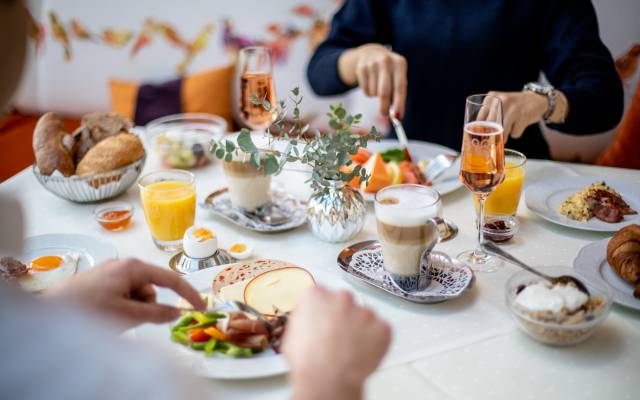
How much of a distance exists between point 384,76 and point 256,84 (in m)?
0.39

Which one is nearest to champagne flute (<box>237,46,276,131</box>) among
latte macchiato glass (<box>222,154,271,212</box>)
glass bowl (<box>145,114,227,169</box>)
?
glass bowl (<box>145,114,227,169</box>)

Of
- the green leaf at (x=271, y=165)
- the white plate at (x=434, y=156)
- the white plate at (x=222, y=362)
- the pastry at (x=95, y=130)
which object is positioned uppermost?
the green leaf at (x=271, y=165)

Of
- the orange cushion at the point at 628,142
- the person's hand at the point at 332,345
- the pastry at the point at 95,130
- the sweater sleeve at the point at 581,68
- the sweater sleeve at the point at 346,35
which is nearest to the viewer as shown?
the person's hand at the point at 332,345

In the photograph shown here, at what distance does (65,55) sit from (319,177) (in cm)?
254

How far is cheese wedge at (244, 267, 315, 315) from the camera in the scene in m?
1.11

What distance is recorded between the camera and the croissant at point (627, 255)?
112 cm

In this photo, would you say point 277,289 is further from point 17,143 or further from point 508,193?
point 17,143

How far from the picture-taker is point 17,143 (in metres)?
3.16

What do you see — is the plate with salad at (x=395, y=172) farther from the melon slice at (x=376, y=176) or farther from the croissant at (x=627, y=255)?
the croissant at (x=627, y=255)

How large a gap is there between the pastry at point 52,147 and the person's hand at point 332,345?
43.5 inches

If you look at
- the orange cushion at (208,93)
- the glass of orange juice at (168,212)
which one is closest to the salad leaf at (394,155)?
the glass of orange juice at (168,212)

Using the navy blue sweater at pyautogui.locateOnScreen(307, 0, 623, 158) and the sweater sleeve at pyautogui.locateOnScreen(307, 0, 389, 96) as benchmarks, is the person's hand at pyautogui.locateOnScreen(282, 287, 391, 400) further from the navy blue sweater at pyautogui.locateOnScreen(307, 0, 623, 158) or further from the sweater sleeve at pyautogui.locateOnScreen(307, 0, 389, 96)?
the sweater sleeve at pyautogui.locateOnScreen(307, 0, 389, 96)

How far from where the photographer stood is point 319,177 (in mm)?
1345

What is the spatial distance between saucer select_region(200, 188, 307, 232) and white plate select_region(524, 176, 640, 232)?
56 centimetres
